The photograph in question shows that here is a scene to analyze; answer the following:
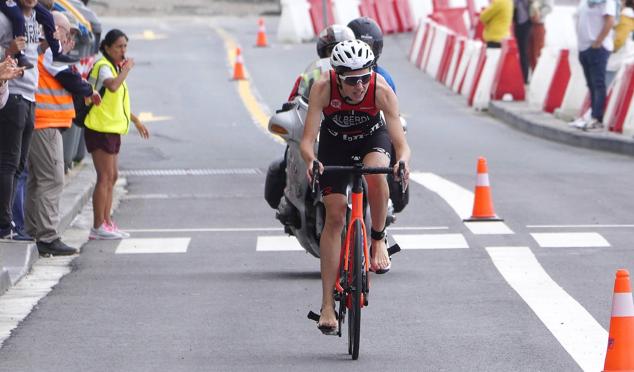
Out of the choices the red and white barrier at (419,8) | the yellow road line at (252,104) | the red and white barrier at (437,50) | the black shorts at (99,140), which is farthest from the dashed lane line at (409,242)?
the red and white barrier at (419,8)

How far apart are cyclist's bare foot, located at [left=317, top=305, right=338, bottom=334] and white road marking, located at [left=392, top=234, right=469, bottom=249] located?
3964 mm

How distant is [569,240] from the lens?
12992mm

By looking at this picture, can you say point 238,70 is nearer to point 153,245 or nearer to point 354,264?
point 153,245

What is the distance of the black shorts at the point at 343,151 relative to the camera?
30.1 feet

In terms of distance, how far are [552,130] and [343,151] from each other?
530 inches

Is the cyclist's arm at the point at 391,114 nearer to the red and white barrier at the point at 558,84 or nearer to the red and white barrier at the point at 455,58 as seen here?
the red and white barrier at the point at 558,84

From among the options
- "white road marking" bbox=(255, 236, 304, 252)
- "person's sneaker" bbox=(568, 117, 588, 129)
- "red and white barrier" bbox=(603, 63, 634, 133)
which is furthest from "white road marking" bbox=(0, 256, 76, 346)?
"person's sneaker" bbox=(568, 117, 588, 129)

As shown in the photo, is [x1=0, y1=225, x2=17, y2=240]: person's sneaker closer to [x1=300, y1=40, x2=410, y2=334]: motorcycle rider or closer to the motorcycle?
the motorcycle

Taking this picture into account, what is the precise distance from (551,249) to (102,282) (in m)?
3.46

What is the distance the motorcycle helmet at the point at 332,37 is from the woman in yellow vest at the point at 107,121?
2264 millimetres

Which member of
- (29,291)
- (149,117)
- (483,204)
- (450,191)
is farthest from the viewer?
(149,117)

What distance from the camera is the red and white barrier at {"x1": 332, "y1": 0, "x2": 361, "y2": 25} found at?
4019 cm

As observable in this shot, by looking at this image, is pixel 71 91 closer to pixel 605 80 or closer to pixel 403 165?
pixel 403 165

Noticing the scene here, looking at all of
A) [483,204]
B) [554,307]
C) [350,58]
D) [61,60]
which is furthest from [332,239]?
[483,204]
